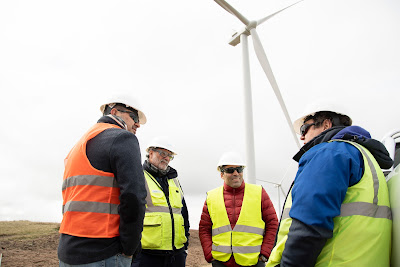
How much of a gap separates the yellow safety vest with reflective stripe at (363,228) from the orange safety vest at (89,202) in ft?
5.59

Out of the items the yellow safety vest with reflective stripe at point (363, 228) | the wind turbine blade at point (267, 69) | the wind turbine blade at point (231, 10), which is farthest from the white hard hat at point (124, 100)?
the wind turbine blade at point (267, 69)

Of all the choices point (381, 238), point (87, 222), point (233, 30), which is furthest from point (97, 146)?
point (233, 30)

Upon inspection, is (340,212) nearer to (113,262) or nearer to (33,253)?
(113,262)

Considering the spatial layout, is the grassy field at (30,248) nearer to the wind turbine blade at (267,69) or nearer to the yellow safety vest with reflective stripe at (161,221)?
the wind turbine blade at (267,69)

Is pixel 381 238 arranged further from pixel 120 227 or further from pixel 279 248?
pixel 120 227

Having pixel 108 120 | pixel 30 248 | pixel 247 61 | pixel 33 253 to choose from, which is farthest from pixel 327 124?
pixel 30 248

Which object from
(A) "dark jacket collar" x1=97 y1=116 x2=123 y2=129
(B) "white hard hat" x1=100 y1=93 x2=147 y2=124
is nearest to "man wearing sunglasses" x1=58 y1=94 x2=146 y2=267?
(A) "dark jacket collar" x1=97 y1=116 x2=123 y2=129

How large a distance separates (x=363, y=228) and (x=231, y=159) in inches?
125

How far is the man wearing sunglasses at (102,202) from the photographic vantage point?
2547 mm

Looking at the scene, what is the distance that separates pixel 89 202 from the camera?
8.56 ft

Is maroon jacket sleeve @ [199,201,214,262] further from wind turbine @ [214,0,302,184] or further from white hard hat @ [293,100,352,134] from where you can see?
wind turbine @ [214,0,302,184]

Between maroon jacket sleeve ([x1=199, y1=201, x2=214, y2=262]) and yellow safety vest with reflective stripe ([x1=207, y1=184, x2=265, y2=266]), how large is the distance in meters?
0.09

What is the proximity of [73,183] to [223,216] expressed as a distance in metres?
2.42

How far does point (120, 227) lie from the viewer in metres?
2.66
